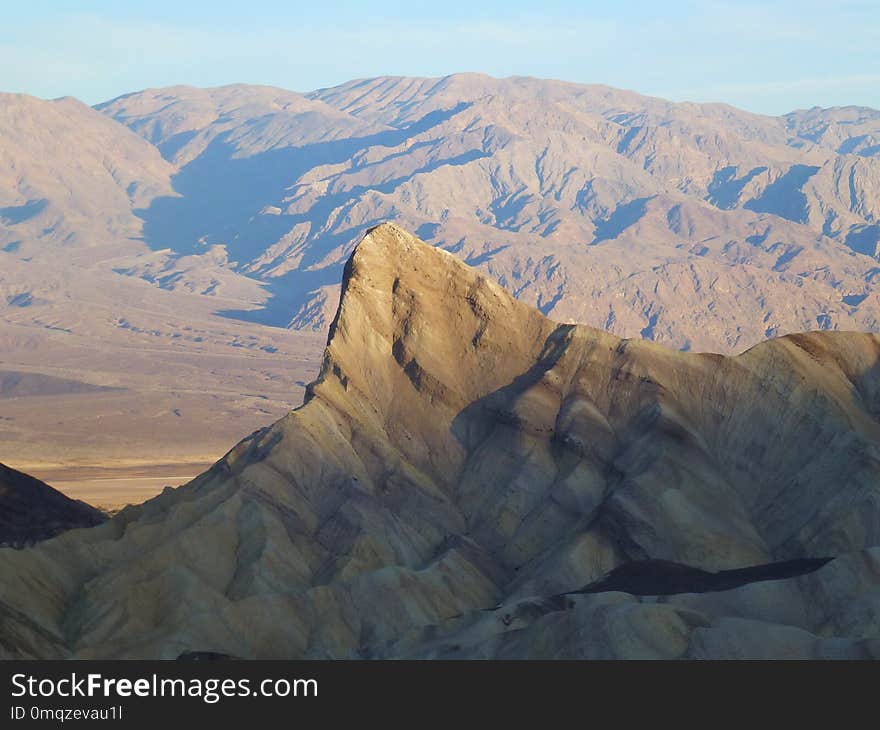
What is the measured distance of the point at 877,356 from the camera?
342 ft

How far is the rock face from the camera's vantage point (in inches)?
3000

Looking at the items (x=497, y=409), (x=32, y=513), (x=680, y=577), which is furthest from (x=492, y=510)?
(x=32, y=513)

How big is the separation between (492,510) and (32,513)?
27.4m

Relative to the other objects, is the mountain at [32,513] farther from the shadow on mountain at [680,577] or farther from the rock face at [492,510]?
the shadow on mountain at [680,577]

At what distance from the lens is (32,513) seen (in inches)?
3789

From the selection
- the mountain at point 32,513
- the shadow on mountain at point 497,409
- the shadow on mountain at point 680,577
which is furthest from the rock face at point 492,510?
the mountain at point 32,513

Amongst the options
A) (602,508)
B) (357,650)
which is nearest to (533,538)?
(602,508)

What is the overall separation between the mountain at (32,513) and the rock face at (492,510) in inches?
167

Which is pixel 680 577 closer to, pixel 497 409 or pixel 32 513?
pixel 497 409

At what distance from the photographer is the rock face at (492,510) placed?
250ft

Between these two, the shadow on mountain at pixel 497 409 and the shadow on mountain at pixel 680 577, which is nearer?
the shadow on mountain at pixel 680 577

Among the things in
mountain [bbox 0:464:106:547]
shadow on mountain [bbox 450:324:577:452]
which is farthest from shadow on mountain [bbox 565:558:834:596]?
mountain [bbox 0:464:106:547]
